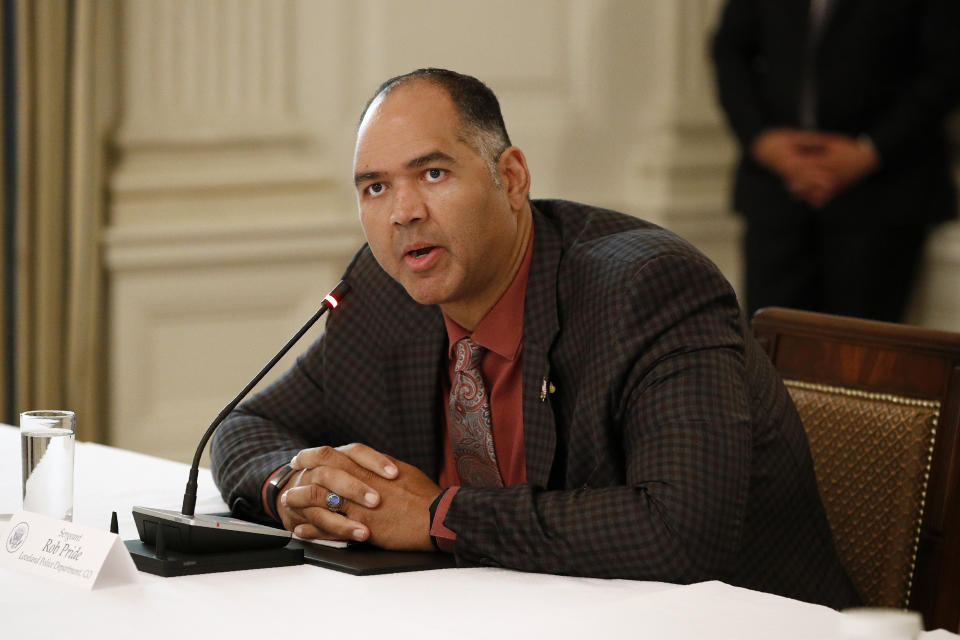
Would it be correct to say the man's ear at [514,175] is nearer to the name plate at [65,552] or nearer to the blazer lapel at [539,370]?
the blazer lapel at [539,370]

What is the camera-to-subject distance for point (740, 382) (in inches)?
68.8

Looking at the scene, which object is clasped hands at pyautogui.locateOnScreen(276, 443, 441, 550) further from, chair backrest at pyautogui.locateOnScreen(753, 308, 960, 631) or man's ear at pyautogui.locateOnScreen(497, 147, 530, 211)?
chair backrest at pyautogui.locateOnScreen(753, 308, 960, 631)

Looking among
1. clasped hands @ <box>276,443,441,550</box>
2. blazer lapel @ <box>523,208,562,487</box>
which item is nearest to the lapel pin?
blazer lapel @ <box>523,208,562,487</box>

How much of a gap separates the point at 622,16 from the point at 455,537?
11.0 ft

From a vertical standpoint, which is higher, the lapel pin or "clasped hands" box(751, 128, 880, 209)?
"clasped hands" box(751, 128, 880, 209)

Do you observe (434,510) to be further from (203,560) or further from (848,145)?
(848,145)

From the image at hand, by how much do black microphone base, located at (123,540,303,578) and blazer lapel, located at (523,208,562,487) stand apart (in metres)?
0.42

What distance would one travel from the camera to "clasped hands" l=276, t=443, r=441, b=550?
1715 mm

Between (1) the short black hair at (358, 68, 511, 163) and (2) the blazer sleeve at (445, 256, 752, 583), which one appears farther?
(1) the short black hair at (358, 68, 511, 163)

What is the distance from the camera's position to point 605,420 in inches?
71.0

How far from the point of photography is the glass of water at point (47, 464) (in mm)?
1631

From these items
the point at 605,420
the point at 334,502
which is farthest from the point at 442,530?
the point at 605,420

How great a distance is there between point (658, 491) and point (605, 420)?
181 mm

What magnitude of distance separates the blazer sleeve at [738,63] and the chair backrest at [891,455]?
213 cm
